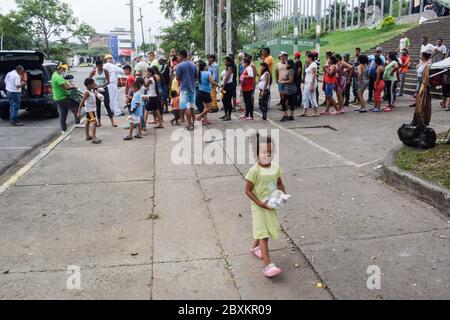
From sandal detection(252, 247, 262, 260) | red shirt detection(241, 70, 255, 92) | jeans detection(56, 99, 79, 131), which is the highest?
red shirt detection(241, 70, 255, 92)

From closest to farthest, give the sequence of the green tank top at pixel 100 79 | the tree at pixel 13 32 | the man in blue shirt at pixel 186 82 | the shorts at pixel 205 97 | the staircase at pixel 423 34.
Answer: the man in blue shirt at pixel 186 82
the shorts at pixel 205 97
the green tank top at pixel 100 79
the staircase at pixel 423 34
the tree at pixel 13 32

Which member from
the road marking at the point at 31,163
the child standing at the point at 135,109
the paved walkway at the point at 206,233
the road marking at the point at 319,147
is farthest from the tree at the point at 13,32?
the paved walkway at the point at 206,233

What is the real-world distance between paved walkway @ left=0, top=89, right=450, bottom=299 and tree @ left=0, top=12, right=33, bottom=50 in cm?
5605

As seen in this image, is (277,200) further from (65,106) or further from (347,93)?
(347,93)

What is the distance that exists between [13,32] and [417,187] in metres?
61.6

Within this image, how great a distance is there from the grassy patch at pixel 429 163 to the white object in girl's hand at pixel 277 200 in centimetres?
275

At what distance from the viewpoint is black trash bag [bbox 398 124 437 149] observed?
7711mm

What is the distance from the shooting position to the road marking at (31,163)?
281 inches

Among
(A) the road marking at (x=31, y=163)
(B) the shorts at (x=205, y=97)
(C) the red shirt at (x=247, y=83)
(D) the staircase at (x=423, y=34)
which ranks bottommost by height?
(A) the road marking at (x=31, y=163)

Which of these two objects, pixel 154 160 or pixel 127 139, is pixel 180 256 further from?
pixel 127 139

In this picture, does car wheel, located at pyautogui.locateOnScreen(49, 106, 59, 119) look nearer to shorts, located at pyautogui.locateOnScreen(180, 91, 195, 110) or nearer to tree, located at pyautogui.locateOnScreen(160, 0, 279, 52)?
shorts, located at pyautogui.locateOnScreen(180, 91, 195, 110)

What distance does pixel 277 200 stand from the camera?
4125mm

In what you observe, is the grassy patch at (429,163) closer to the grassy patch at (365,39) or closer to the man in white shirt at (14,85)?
the man in white shirt at (14,85)

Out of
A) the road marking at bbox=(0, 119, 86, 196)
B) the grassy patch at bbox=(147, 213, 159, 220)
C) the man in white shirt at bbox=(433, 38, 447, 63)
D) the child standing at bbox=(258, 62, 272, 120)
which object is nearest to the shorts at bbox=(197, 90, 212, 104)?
the child standing at bbox=(258, 62, 272, 120)
